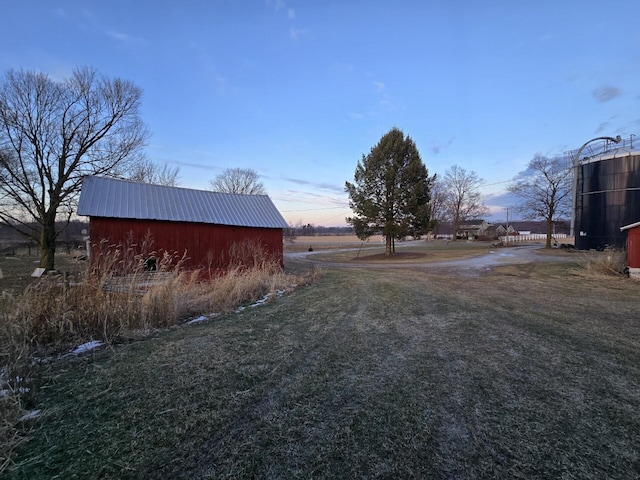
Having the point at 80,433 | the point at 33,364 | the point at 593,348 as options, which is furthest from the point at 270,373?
the point at 593,348

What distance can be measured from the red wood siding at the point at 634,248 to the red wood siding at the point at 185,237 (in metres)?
14.0

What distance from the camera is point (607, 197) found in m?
23.0

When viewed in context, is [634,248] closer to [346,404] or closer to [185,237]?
[346,404]

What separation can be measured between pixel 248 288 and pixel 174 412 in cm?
563

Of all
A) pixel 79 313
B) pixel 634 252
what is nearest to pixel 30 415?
pixel 79 313

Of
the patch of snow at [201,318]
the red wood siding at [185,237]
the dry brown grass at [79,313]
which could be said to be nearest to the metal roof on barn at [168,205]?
the red wood siding at [185,237]

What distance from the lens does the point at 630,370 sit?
142 inches

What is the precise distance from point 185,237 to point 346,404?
42.6ft

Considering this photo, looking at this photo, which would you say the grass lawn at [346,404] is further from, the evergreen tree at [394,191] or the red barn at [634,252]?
the evergreen tree at [394,191]

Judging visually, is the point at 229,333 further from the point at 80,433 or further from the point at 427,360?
the point at 427,360

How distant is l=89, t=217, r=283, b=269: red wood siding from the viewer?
488 inches

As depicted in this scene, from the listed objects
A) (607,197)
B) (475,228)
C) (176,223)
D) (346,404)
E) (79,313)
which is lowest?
(346,404)

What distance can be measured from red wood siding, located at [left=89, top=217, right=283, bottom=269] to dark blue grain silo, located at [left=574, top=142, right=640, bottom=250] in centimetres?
2396

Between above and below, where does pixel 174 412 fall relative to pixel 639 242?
below
